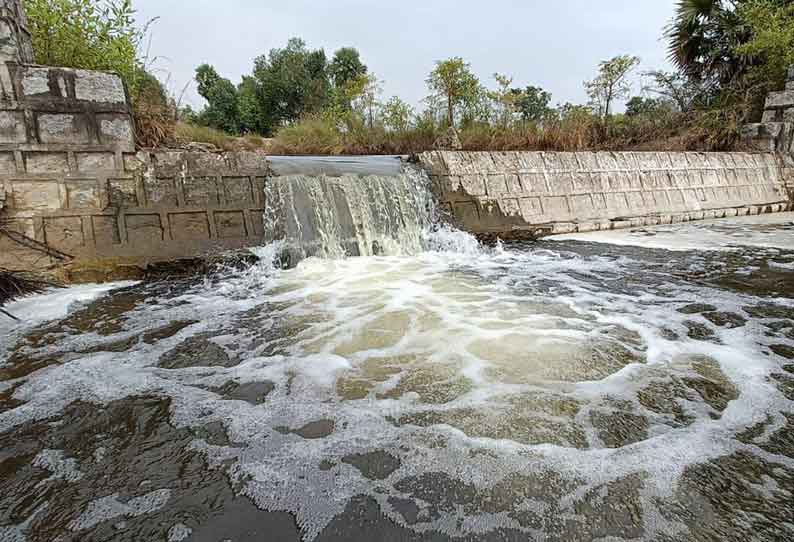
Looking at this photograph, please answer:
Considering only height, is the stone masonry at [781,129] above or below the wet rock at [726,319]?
above

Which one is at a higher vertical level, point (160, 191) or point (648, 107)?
point (648, 107)

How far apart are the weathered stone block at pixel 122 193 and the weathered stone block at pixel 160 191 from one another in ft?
0.33

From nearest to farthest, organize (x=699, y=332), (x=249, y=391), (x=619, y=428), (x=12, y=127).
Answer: (x=619, y=428)
(x=249, y=391)
(x=699, y=332)
(x=12, y=127)

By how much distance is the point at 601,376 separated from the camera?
182 cm

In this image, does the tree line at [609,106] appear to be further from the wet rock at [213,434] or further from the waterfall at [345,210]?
the wet rock at [213,434]

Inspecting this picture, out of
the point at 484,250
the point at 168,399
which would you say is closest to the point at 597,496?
the point at 168,399

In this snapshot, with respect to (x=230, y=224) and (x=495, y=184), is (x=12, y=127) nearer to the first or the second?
(x=230, y=224)

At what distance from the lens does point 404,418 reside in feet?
5.09

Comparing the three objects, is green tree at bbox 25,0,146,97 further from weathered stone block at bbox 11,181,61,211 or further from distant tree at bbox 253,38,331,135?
distant tree at bbox 253,38,331,135

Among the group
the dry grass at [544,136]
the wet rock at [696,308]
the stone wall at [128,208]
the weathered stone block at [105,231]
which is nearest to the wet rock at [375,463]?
the wet rock at [696,308]

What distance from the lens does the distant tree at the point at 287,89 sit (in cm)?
2145

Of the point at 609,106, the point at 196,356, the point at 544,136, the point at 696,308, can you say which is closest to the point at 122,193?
→ the point at 196,356

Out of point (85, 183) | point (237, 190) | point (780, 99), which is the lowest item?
point (237, 190)

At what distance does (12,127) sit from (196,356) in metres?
2.99
